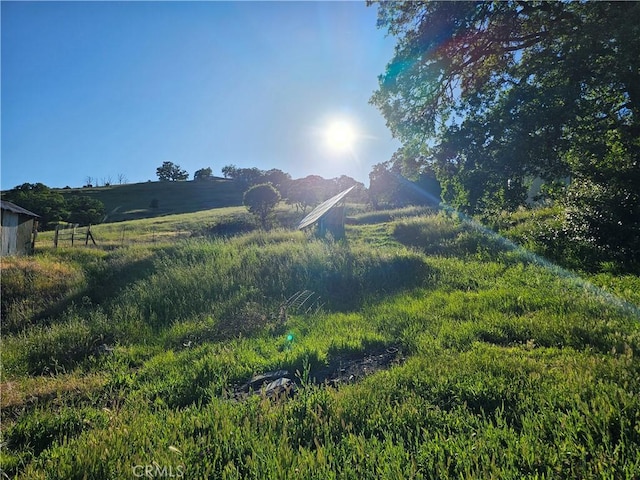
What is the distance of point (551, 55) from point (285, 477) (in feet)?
31.4

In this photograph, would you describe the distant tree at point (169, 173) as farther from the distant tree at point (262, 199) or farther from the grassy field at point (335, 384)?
the grassy field at point (335, 384)

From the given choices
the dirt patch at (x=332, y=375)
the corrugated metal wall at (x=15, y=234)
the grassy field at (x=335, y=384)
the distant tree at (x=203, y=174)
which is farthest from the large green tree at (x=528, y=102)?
the distant tree at (x=203, y=174)

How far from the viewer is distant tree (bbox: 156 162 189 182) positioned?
124m

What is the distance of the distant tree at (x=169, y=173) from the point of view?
123875 millimetres

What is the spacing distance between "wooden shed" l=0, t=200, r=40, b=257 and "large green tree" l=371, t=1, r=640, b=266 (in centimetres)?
2660

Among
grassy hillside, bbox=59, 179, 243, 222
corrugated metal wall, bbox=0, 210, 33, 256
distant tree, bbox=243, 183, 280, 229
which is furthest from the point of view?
grassy hillside, bbox=59, 179, 243, 222

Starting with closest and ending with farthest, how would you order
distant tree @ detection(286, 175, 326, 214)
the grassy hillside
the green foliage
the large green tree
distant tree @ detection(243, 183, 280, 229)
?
the large green tree < distant tree @ detection(243, 183, 280, 229) < the green foliage < distant tree @ detection(286, 175, 326, 214) < the grassy hillside

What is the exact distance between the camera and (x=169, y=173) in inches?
4916

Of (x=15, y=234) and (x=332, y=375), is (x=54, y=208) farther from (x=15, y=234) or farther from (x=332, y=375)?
(x=332, y=375)

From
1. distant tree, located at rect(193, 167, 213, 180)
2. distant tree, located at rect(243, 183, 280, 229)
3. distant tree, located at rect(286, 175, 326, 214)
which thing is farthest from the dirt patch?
distant tree, located at rect(193, 167, 213, 180)

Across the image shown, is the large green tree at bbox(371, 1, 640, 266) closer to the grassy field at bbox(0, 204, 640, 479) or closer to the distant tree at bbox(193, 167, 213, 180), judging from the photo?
the grassy field at bbox(0, 204, 640, 479)

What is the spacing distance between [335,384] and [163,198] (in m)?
89.2

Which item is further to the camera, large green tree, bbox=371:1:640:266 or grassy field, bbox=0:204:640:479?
large green tree, bbox=371:1:640:266

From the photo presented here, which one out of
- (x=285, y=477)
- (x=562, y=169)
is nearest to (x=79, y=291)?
(x=285, y=477)
